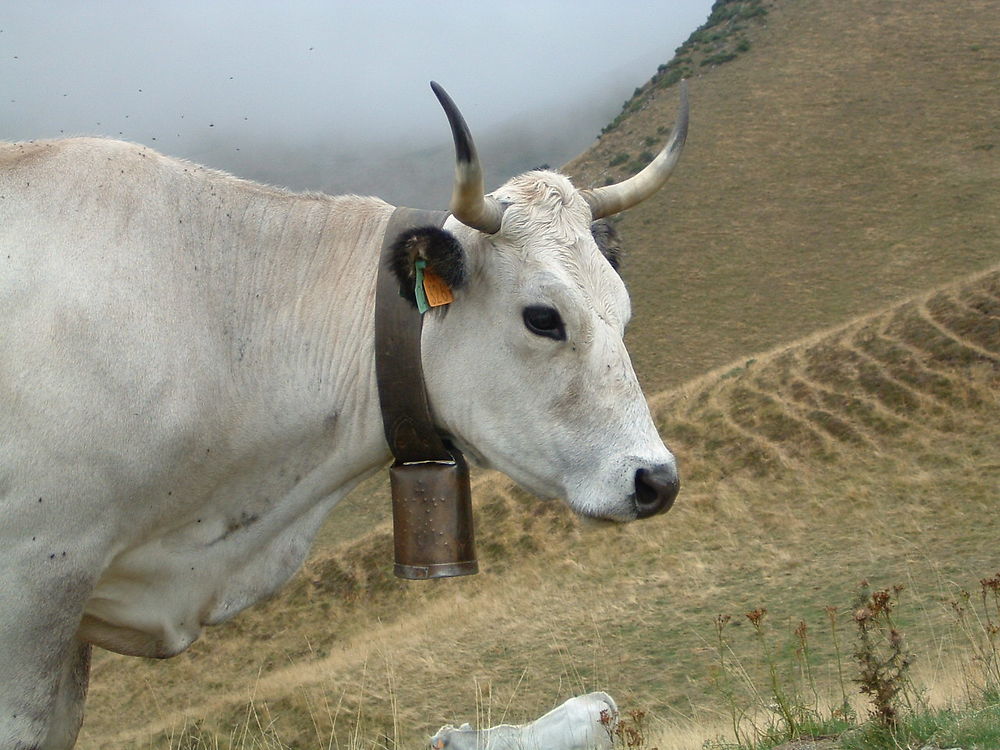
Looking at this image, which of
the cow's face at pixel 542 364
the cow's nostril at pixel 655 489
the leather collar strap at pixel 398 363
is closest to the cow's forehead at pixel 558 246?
the cow's face at pixel 542 364

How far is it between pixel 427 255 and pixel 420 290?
0.17 m

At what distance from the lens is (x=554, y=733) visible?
25.2ft

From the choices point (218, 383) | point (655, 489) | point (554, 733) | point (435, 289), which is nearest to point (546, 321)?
point (435, 289)

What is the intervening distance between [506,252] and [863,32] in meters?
88.0

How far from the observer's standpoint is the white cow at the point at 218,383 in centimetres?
380

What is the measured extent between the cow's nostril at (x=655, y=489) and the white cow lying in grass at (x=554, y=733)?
139 inches

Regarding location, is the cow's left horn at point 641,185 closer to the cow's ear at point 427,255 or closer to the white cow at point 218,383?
the white cow at point 218,383

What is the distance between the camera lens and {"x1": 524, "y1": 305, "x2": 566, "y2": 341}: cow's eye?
4.29m

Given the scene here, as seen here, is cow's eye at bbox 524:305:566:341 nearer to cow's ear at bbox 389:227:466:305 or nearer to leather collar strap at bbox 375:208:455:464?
cow's ear at bbox 389:227:466:305

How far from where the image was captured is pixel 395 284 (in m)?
4.43

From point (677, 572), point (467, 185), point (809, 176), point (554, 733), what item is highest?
point (467, 185)

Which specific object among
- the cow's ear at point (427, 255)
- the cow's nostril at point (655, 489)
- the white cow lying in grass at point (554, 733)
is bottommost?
the white cow lying in grass at point (554, 733)

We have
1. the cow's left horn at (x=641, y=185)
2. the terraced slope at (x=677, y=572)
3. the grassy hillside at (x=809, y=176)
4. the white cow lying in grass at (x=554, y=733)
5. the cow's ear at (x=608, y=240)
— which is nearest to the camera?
the cow's left horn at (x=641, y=185)

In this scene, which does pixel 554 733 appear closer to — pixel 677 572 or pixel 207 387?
pixel 207 387
